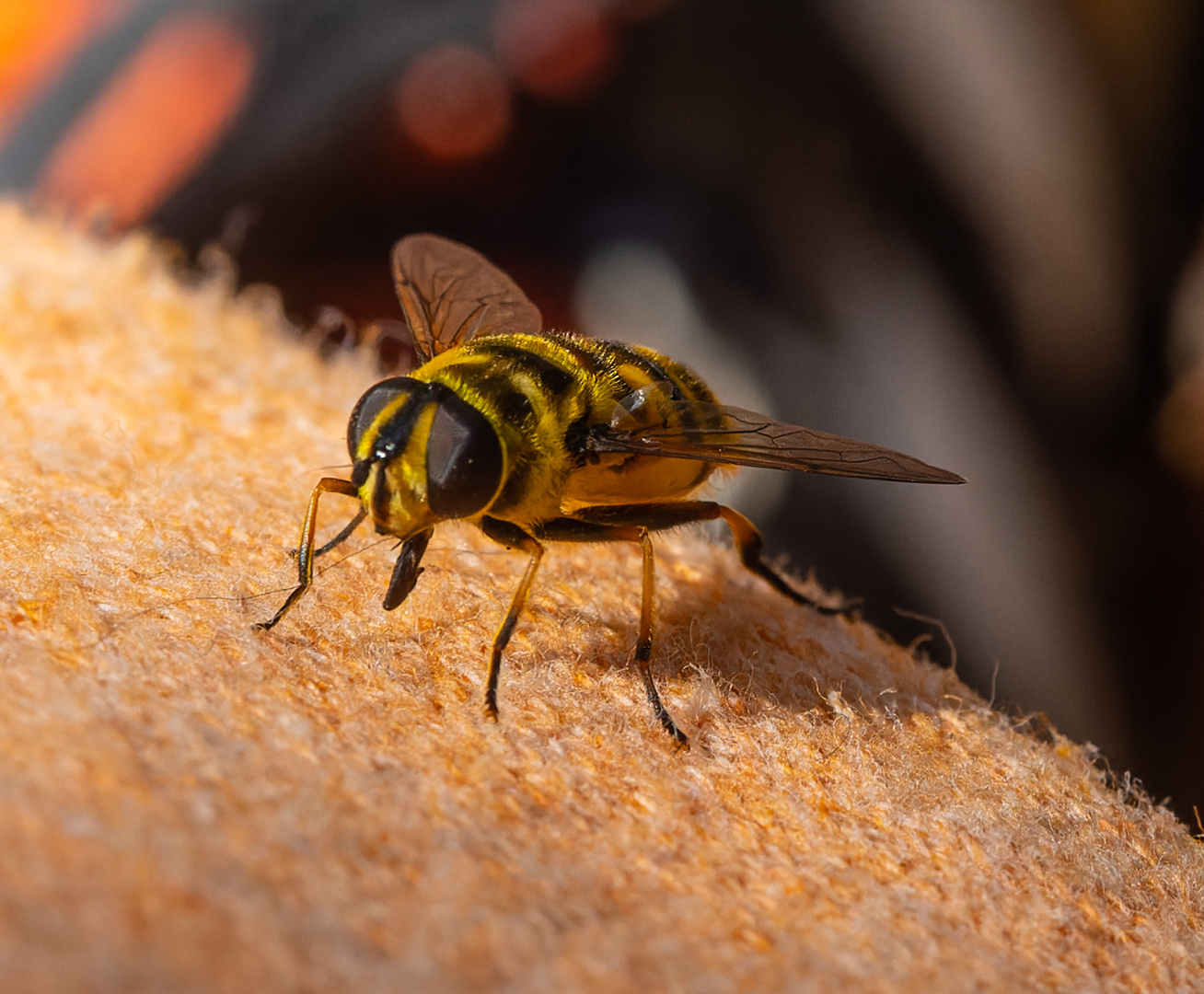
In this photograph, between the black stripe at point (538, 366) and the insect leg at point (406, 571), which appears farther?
the black stripe at point (538, 366)

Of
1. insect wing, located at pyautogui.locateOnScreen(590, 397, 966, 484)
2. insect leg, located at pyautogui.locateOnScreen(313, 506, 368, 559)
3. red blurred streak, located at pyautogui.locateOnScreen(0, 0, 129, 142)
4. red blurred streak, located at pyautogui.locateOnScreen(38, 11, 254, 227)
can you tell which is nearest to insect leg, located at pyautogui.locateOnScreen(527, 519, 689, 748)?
insect wing, located at pyautogui.locateOnScreen(590, 397, 966, 484)

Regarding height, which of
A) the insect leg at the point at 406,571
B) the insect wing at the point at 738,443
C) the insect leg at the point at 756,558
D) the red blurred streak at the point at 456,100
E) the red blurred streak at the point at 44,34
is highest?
the red blurred streak at the point at 456,100

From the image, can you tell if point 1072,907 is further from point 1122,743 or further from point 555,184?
point 555,184

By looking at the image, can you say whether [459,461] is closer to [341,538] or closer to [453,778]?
[341,538]

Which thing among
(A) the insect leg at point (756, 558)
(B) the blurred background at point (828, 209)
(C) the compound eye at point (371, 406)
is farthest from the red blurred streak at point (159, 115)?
(A) the insect leg at point (756, 558)

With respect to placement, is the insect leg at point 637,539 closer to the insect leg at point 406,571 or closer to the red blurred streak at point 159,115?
the insect leg at point 406,571

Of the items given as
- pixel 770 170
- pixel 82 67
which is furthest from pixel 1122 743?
pixel 82 67

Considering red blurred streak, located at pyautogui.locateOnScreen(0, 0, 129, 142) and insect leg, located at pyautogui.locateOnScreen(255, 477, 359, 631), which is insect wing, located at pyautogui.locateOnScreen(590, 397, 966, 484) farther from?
red blurred streak, located at pyautogui.locateOnScreen(0, 0, 129, 142)
